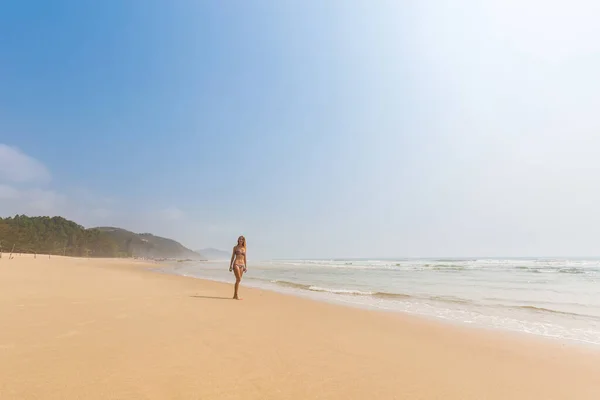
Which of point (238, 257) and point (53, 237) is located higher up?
point (53, 237)

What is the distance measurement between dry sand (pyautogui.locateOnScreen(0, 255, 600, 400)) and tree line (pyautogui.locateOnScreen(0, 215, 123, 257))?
9172 cm

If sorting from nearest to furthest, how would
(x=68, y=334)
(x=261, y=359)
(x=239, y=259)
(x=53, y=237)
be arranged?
(x=261, y=359), (x=68, y=334), (x=239, y=259), (x=53, y=237)

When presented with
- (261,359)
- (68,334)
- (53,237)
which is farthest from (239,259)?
(53,237)

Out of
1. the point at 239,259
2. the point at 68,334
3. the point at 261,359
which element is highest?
the point at 239,259

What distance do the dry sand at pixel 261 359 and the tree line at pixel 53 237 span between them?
301 ft

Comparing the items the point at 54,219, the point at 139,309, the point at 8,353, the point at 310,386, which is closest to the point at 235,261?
the point at 139,309

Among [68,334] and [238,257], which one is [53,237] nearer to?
[238,257]

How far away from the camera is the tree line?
76.9 m

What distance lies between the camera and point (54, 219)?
110 metres

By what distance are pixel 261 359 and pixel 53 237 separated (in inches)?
4986

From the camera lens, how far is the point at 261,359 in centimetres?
445

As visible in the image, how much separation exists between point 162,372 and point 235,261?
8.29 metres

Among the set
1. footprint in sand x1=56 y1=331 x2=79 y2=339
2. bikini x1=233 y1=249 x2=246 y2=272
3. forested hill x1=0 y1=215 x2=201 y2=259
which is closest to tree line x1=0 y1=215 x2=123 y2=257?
forested hill x1=0 y1=215 x2=201 y2=259

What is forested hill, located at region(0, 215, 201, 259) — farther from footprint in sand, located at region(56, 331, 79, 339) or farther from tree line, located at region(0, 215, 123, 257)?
footprint in sand, located at region(56, 331, 79, 339)
